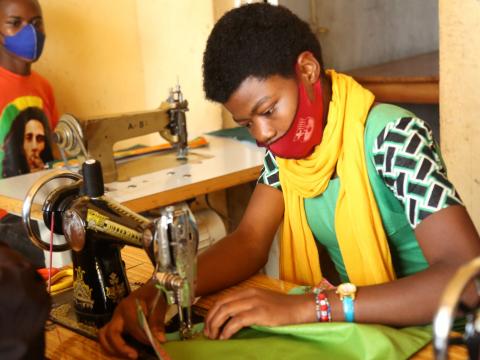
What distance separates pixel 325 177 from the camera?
1.53m

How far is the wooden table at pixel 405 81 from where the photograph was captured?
347 cm

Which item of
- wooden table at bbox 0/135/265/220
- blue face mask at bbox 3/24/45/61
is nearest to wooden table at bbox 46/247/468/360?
wooden table at bbox 0/135/265/220

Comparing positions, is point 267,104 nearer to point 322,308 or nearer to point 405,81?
point 322,308

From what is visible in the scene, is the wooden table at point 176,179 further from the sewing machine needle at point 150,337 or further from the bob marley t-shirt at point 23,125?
the sewing machine needle at point 150,337

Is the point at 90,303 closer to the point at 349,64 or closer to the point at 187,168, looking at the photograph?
the point at 187,168

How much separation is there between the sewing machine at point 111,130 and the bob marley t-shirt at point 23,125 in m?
0.58

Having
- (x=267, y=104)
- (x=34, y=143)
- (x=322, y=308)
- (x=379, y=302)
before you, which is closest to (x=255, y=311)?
(x=322, y=308)

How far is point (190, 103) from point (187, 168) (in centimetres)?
117

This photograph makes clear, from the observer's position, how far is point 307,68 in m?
1.47

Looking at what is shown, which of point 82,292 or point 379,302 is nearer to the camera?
point 379,302

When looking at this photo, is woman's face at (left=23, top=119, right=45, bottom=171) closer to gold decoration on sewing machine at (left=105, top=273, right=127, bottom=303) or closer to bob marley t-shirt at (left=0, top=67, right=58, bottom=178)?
bob marley t-shirt at (left=0, top=67, right=58, bottom=178)

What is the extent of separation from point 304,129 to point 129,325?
59 cm

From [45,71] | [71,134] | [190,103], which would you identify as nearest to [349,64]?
[190,103]

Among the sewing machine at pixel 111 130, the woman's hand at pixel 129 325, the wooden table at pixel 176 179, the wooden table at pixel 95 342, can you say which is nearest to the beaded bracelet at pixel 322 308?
the wooden table at pixel 95 342
